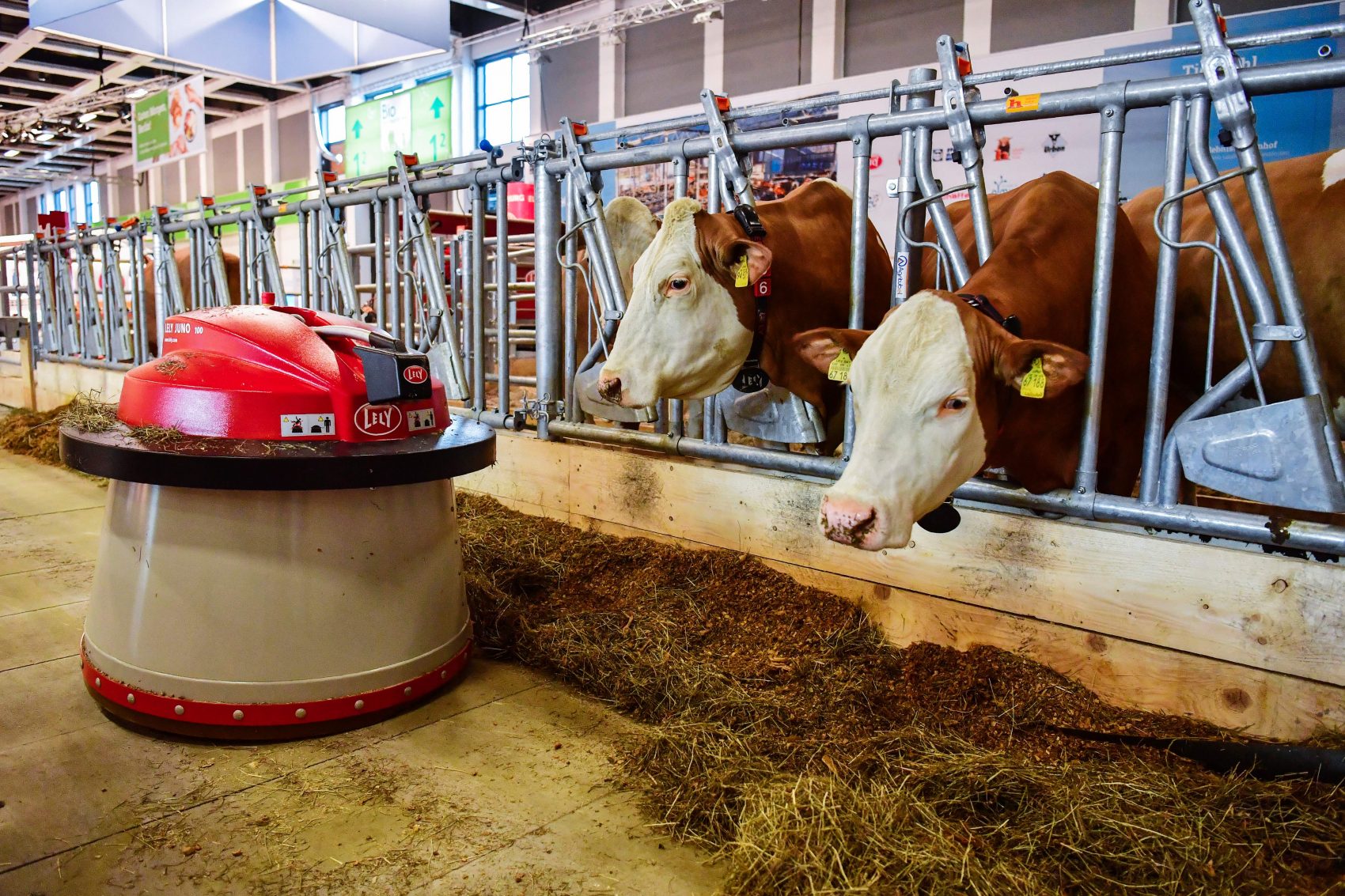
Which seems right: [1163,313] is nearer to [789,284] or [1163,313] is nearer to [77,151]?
[789,284]

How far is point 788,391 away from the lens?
128 inches

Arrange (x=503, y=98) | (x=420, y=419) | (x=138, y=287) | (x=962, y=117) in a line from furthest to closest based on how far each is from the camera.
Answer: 1. (x=503, y=98)
2. (x=138, y=287)
3. (x=962, y=117)
4. (x=420, y=419)

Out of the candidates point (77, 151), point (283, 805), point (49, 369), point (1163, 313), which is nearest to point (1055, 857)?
point (1163, 313)

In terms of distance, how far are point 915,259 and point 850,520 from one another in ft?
3.74

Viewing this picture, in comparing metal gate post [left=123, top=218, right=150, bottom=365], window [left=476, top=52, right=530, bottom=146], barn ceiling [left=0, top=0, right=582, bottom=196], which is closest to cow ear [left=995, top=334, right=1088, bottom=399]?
metal gate post [left=123, top=218, right=150, bottom=365]

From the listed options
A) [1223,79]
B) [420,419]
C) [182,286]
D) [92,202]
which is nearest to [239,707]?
[420,419]

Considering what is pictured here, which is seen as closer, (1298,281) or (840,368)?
(840,368)

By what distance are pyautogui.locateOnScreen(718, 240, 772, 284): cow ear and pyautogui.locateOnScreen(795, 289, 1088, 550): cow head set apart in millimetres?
753

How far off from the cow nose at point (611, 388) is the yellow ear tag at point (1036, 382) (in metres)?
1.29

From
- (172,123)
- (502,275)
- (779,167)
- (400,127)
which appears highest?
(400,127)

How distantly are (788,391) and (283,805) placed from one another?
208 cm

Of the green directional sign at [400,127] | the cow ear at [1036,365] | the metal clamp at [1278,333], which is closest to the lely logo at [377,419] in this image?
the cow ear at [1036,365]

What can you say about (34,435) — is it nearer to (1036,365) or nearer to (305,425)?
(305,425)

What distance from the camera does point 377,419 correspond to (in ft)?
7.38
